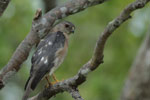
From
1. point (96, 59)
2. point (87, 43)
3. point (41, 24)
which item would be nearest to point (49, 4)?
point (87, 43)

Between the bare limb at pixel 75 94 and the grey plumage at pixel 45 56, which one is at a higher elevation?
the bare limb at pixel 75 94

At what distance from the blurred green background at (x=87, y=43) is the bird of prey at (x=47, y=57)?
3.31 metres

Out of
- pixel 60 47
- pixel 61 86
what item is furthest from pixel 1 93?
pixel 61 86

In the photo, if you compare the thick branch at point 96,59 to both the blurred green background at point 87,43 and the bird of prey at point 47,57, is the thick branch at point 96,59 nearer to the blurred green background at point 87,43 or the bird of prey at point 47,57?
the bird of prey at point 47,57

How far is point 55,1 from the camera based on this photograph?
43.4 feet

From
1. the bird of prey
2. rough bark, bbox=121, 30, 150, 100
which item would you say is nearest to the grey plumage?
the bird of prey

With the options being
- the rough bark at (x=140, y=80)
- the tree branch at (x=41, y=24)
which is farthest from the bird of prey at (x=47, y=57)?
the rough bark at (x=140, y=80)

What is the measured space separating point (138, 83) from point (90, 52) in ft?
18.6

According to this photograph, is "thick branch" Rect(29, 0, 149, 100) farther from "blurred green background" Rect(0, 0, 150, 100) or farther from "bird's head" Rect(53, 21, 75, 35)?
"blurred green background" Rect(0, 0, 150, 100)

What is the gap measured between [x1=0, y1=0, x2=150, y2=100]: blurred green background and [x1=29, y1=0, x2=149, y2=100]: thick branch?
4907mm

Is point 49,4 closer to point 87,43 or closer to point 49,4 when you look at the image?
point 49,4

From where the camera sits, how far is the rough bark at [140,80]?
27.6 feet

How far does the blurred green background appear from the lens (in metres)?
13.8

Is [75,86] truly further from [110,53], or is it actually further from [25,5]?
[25,5]
